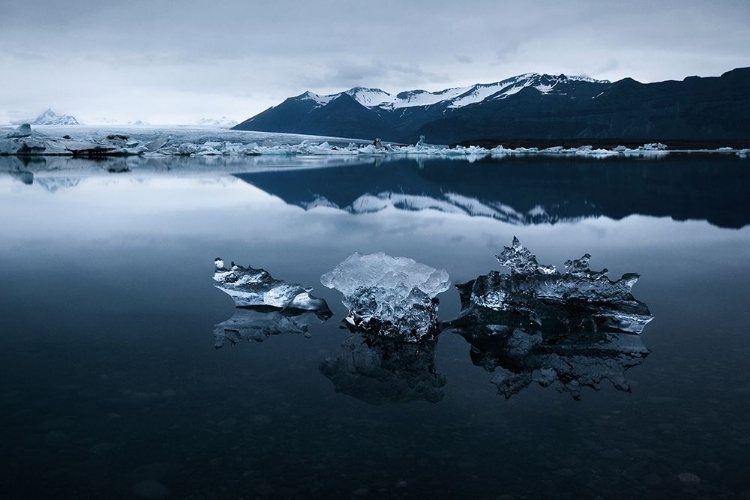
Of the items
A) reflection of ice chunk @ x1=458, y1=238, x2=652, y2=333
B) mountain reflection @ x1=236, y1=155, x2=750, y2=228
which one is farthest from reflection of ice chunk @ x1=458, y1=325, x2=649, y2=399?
mountain reflection @ x1=236, y1=155, x2=750, y2=228

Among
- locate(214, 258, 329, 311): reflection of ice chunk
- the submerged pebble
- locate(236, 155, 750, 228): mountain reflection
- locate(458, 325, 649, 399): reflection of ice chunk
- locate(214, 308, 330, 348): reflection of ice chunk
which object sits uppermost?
locate(236, 155, 750, 228): mountain reflection

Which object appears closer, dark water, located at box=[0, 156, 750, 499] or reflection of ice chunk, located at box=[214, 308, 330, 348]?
dark water, located at box=[0, 156, 750, 499]

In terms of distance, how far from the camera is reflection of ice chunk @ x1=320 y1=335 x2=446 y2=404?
3498 mm

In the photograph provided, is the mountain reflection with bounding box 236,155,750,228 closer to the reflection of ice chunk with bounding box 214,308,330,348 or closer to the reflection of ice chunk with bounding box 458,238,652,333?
the reflection of ice chunk with bounding box 458,238,652,333

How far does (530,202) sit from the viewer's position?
13.5 m

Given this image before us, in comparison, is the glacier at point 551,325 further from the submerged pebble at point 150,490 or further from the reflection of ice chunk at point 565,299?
the submerged pebble at point 150,490

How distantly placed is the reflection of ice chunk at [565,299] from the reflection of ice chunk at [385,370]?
Result: 89cm

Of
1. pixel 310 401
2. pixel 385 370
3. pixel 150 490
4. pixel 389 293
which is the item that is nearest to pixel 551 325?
pixel 389 293

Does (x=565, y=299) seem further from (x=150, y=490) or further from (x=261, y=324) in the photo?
(x=150, y=490)

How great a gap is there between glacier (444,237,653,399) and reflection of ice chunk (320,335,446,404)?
413 millimetres

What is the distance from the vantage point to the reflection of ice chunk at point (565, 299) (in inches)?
192

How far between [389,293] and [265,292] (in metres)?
1.29

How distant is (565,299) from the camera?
17.9 ft

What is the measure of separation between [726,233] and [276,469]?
946cm
